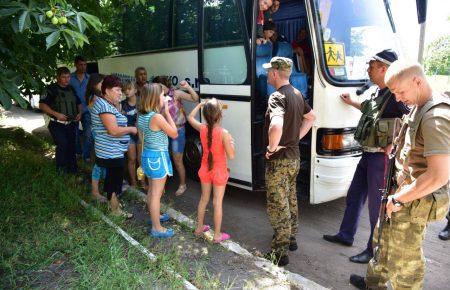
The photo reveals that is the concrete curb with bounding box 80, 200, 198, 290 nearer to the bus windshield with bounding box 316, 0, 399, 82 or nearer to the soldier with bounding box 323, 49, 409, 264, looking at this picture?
the soldier with bounding box 323, 49, 409, 264

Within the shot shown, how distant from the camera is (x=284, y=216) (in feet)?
11.4

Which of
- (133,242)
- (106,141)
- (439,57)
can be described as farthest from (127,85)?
(439,57)

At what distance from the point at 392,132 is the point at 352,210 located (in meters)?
1.01

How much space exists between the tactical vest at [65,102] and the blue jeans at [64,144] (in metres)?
0.18

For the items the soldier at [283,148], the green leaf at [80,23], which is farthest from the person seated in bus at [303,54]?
the green leaf at [80,23]

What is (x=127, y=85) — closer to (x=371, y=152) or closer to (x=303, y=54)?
(x=303, y=54)

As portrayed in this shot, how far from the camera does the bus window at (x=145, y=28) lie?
5.72 meters

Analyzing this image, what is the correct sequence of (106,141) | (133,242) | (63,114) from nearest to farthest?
1. (133,242)
2. (106,141)
3. (63,114)

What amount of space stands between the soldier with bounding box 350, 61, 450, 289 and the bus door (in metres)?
2.06

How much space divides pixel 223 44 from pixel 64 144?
2753 millimetres

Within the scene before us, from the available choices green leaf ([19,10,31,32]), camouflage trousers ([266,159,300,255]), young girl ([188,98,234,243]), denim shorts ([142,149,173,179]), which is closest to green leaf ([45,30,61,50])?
green leaf ([19,10,31,32])

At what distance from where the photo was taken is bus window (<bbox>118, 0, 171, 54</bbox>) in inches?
225

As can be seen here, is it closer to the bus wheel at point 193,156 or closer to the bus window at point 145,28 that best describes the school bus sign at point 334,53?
the bus wheel at point 193,156

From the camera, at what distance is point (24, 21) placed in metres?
2.37
